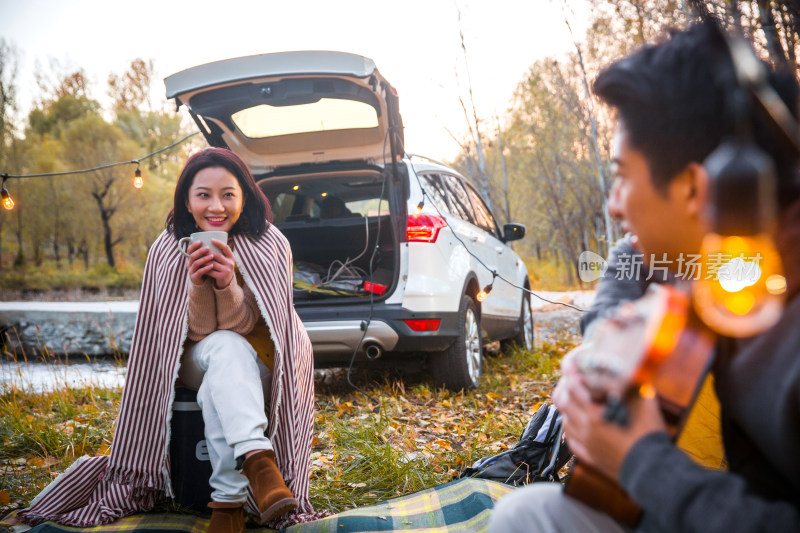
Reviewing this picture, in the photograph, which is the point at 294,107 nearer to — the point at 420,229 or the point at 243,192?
the point at 420,229

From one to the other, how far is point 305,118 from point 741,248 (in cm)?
363

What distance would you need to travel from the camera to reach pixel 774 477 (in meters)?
0.77

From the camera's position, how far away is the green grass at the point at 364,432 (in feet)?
9.72

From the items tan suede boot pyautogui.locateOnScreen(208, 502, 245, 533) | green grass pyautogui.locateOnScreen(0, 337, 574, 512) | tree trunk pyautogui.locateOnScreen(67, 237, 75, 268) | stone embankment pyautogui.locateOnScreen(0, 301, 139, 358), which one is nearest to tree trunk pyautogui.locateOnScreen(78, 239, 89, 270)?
tree trunk pyautogui.locateOnScreen(67, 237, 75, 268)

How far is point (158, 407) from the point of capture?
8.17 ft

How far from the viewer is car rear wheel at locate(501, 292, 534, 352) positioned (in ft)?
21.9

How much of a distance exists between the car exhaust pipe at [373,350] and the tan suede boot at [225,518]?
2.12 meters

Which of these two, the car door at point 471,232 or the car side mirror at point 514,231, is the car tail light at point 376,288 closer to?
the car door at point 471,232

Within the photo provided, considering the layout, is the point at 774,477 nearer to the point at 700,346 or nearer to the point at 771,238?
the point at 700,346

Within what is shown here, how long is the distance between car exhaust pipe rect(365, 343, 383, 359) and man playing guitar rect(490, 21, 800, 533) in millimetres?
3374

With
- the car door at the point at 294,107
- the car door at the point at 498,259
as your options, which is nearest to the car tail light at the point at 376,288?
the car door at the point at 294,107

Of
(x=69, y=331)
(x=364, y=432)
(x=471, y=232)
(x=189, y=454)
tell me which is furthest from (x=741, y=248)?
(x=69, y=331)

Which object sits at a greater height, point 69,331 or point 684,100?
point 684,100

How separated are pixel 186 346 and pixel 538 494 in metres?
1.87
